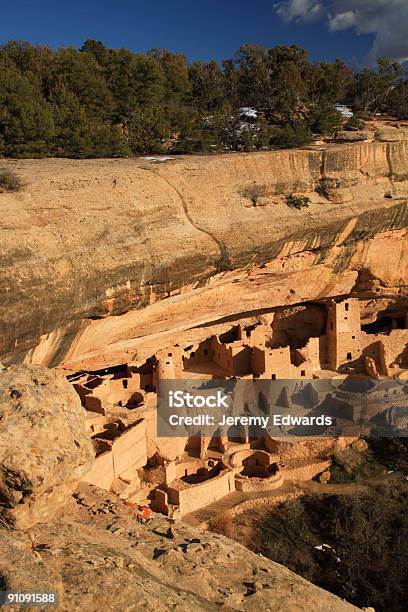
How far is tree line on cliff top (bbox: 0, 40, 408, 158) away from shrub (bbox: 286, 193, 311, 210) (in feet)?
7.84

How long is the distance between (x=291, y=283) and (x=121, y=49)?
1184cm

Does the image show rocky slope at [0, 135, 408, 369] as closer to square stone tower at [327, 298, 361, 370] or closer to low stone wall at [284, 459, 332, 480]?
square stone tower at [327, 298, 361, 370]

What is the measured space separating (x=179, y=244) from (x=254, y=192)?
2.16m

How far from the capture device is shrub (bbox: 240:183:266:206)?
39.3 feet

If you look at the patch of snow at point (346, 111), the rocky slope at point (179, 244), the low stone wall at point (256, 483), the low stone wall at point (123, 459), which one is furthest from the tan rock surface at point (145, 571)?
the patch of snow at point (346, 111)

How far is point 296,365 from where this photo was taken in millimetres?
14742

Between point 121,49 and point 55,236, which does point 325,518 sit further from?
point 121,49

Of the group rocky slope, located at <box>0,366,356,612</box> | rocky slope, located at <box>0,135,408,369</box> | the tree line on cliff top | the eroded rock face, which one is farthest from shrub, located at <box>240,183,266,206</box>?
the eroded rock face

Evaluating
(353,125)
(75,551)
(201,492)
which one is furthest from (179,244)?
(353,125)

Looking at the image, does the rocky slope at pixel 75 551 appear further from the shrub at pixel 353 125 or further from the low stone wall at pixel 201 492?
the shrub at pixel 353 125

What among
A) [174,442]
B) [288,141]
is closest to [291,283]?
[288,141]

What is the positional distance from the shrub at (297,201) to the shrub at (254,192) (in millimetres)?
Result: 656

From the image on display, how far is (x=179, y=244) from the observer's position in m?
11.0

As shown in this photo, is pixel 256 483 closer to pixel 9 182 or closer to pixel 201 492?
pixel 201 492
